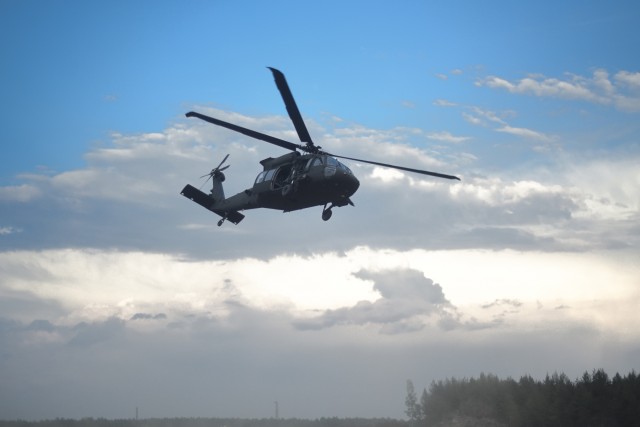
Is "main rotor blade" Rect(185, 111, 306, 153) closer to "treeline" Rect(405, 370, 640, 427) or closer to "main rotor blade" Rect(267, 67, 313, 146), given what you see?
"main rotor blade" Rect(267, 67, 313, 146)

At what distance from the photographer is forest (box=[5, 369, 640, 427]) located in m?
68.1

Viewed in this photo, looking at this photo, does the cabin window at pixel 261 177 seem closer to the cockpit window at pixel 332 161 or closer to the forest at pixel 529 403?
the cockpit window at pixel 332 161

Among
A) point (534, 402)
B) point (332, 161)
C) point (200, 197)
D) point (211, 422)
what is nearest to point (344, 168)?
point (332, 161)

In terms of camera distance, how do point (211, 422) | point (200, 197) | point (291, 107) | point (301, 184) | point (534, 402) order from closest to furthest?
1. point (291, 107)
2. point (301, 184)
3. point (200, 197)
4. point (534, 402)
5. point (211, 422)

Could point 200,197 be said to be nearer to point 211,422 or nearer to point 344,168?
point 344,168

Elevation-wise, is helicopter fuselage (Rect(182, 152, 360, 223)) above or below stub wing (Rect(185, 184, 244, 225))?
below

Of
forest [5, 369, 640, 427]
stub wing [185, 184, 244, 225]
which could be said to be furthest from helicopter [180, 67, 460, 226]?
forest [5, 369, 640, 427]

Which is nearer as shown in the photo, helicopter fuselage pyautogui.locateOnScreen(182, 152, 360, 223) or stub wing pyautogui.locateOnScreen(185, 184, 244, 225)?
helicopter fuselage pyautogui.locateOnScreen(182, 152, 360, 223)

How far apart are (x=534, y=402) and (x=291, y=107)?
180ft

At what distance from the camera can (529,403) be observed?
73875 mm

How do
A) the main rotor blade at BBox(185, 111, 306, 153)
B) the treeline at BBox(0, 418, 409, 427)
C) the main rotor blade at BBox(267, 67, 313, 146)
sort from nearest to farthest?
the main rotor blade at BBox(267, 67, 313, 146) < the main rotor blade at BBox(185, 111, 306, 153) < the treeline at BBox(0, 418, 409, 427)

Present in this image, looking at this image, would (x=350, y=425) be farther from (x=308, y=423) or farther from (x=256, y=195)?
(x=256, y=195)

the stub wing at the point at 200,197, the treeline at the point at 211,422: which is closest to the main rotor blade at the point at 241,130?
the stub wing at the point at 200,197

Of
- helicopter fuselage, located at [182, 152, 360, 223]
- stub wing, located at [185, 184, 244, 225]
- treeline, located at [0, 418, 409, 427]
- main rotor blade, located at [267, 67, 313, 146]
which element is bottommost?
treeline, located at [0, 418, 409, 427]
